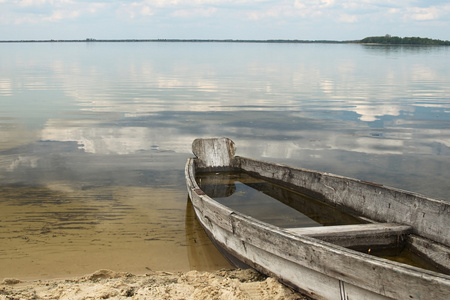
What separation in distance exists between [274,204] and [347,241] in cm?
203

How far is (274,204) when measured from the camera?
267 inches

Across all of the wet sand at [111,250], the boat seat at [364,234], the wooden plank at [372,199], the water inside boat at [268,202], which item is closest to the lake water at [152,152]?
the wet sand at [111,250]

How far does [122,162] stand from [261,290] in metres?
5.69

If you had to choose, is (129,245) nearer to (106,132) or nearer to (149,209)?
(149,209)

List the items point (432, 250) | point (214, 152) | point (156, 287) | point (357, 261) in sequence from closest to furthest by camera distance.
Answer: point (357, 261)
point (156, 287)
point (432, 250)
point (214, 152)

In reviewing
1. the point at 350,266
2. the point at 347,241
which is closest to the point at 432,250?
the point at 347,241

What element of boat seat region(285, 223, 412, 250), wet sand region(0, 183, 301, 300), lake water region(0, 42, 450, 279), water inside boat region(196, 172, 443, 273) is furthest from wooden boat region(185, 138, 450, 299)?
lake water region(0, 42, 450, 279)

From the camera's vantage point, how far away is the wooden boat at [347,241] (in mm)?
3498

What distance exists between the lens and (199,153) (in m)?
7.84

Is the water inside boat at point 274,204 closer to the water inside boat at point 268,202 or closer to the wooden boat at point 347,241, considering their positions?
the water inside boat at point 268,202

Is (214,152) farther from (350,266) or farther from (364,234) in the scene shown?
(350,266)

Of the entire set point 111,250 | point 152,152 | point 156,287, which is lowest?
point 111,250

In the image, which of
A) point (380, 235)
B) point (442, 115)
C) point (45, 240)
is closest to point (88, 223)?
point (45, 240)

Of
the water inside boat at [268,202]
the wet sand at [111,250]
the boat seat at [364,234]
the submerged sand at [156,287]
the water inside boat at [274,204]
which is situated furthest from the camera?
the water inside boat at [268,202]
